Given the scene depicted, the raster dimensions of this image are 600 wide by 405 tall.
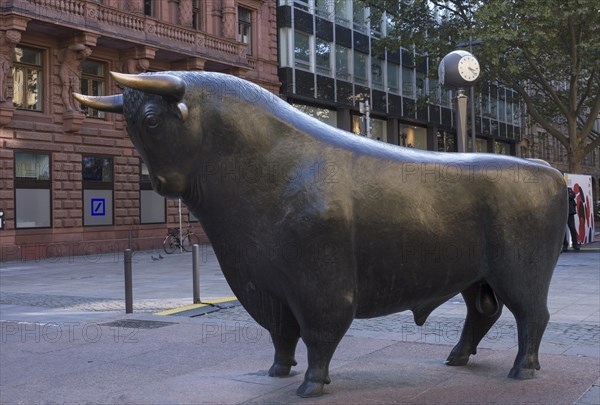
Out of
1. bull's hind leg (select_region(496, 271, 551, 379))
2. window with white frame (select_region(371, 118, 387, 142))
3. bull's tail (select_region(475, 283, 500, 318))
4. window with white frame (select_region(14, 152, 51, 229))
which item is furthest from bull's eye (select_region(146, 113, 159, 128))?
window with white frame (select_region(371, 118, 387, 142))

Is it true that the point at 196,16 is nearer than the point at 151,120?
No

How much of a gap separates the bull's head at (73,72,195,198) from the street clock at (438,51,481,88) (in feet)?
21.8

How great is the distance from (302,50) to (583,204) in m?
16.3

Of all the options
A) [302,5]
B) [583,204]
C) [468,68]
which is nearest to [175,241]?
[583,204]

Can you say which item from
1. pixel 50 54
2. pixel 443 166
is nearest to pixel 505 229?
pixel 443 166

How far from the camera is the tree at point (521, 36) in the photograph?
77.8 feet

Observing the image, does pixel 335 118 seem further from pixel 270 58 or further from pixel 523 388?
pixel 523 388

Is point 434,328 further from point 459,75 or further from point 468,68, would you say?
point 468,68

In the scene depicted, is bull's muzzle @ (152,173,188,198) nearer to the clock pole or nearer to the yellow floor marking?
the yellow floor marking

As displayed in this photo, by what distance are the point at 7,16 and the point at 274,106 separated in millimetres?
19377

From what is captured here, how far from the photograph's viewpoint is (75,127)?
23109 millimetres

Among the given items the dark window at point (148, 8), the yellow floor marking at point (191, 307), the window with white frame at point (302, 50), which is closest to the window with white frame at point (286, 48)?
the window with white frame at point (302, 50)

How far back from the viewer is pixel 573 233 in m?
20.1

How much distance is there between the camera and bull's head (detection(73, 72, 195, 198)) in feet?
12.8
